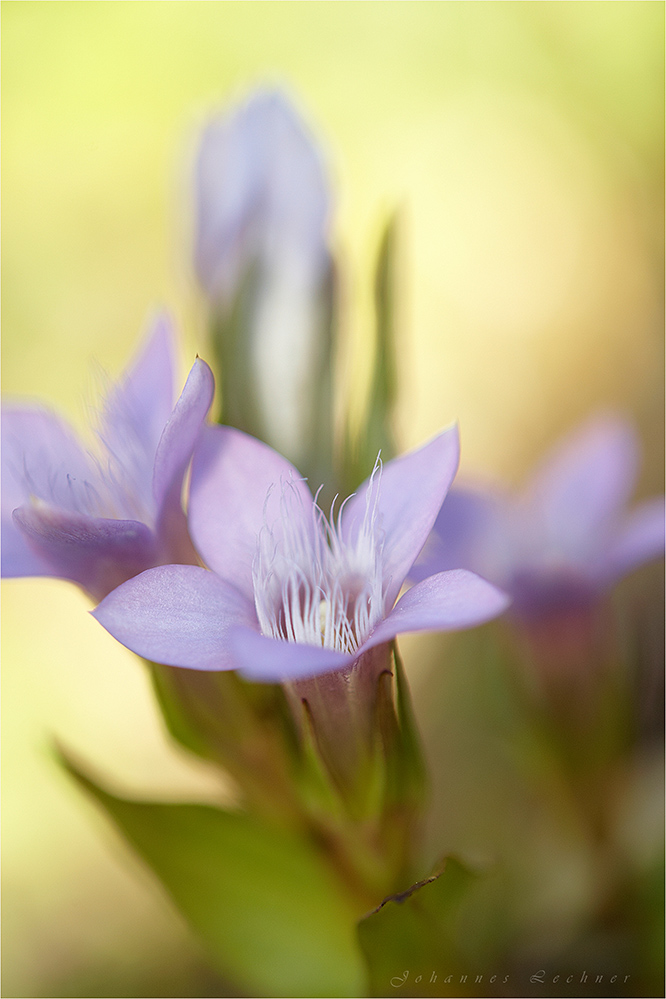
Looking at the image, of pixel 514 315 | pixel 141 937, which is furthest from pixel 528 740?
pixel 514 315

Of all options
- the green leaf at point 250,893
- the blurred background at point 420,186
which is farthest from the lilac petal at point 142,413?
the blurred background at point 420,186

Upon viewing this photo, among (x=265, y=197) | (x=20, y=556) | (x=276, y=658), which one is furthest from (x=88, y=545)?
(x=265, y=197)

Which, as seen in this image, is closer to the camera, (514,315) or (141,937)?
(141,937)

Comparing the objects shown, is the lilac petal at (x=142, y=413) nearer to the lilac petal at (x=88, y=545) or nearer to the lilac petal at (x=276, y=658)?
the lilac petal at (x=88, y=545)

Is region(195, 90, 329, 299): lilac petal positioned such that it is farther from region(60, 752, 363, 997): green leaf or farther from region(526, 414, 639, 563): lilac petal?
region(60, 752, 363, 997): green leaf

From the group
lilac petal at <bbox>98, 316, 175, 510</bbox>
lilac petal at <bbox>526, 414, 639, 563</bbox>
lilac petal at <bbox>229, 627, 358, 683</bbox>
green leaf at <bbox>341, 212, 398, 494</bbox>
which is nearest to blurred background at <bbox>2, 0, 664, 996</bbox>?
lilac petal at <bbox>526, 414, 639, 563</bbox>

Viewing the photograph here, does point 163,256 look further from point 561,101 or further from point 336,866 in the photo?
point 336,866
